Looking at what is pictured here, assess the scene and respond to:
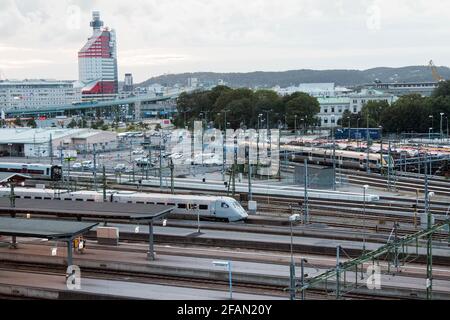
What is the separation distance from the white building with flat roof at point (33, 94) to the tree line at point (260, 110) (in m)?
42.6

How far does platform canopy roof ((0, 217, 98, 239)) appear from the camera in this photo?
9.26 m

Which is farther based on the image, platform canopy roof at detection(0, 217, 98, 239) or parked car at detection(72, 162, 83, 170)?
parked car at detection(72, 162, 83, 170)

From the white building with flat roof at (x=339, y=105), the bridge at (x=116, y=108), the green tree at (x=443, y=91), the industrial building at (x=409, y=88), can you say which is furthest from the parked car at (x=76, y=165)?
the industrial building at (x=409, y=88)

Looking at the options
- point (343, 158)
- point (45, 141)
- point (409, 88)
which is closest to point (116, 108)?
point (409, 88)

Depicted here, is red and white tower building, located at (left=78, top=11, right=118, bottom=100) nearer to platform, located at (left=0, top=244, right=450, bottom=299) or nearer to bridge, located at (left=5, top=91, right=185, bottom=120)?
bridge, located at (left=5, top=91, right=185, bottom=120)

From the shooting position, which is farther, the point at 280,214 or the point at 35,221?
the point at 280,214

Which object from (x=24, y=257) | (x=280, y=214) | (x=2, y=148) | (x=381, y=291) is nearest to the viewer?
(x=381, y=291)

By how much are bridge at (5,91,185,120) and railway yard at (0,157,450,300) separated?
56.7m

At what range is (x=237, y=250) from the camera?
462 inches

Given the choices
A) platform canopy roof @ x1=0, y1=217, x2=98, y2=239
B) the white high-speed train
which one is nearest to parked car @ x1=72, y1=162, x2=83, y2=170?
the white high-speed train

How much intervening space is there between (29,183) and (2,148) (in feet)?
45.8

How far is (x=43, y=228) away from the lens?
9.62m
